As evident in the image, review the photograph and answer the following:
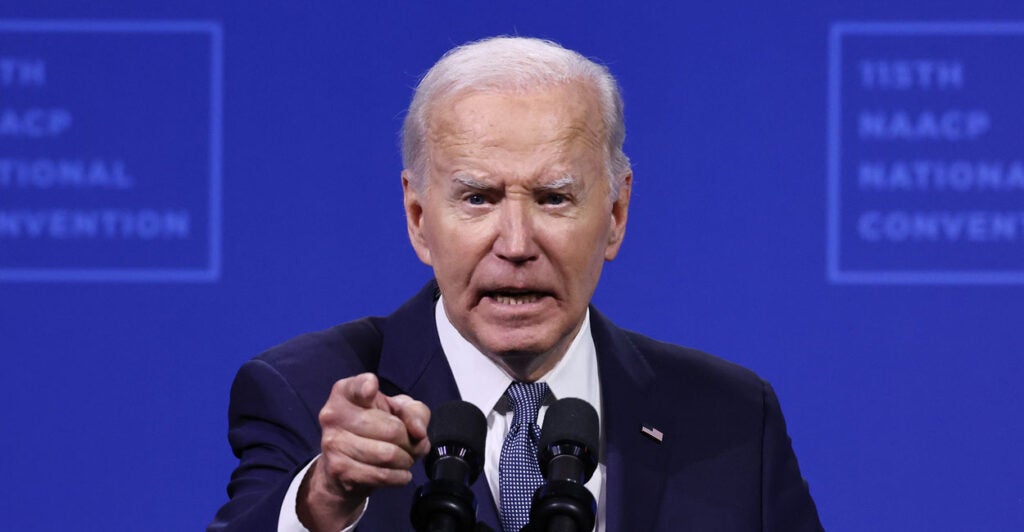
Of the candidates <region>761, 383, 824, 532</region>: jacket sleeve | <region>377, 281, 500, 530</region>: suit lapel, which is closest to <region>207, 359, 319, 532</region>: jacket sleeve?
<region>377, 281, 500, 530</region>: suit lapel

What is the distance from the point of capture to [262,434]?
219 centimetres

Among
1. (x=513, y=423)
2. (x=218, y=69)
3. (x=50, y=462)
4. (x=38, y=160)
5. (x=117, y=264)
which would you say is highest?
(x=218, y=69)

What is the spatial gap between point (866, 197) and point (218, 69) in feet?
4.94

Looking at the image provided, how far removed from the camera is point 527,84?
85.7 inches

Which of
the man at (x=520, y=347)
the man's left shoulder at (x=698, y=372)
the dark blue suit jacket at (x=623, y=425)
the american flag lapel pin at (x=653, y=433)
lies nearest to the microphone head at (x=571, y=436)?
the man at (x=520, y=347)

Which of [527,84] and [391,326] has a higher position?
[527,84]

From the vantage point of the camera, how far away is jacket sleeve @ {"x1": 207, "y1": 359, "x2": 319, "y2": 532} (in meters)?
2.10

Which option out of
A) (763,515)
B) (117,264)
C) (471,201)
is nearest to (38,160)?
(117,264)

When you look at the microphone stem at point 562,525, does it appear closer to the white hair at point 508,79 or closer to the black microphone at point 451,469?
the black microphone at point 451,469

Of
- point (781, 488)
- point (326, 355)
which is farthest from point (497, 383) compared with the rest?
point (781, 488)

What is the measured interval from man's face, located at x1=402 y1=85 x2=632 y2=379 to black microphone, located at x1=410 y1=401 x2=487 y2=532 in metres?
0.51

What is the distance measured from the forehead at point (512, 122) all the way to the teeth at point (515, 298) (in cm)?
21

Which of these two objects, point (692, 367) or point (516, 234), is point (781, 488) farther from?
point (516, 234)

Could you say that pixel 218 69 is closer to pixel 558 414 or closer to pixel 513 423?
pixel 513 423
